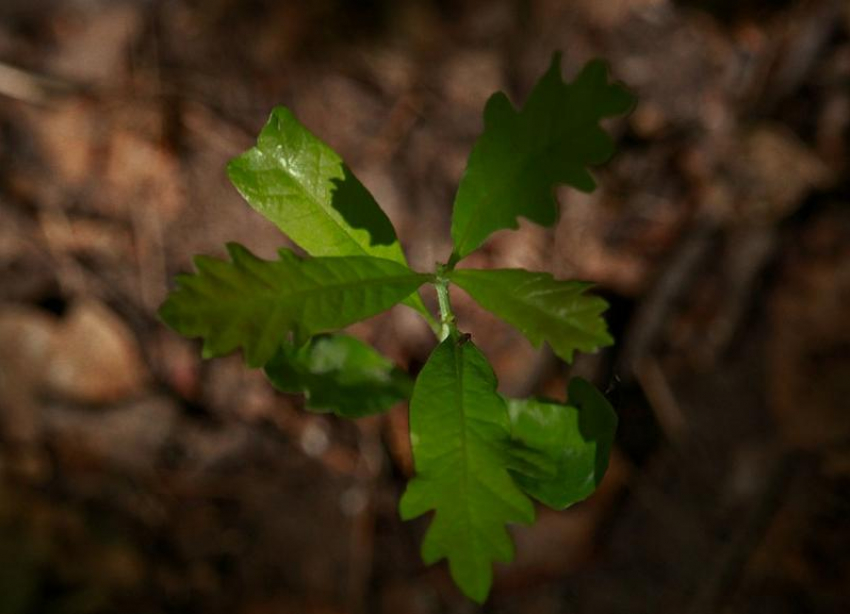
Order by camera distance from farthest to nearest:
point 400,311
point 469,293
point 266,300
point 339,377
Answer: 1. point 400,311
2. point 339,377
3. point 469,293
4. point 266,300

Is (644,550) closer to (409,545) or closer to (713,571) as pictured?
(713,571)

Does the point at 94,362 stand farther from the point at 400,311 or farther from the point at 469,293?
the point at 469,293

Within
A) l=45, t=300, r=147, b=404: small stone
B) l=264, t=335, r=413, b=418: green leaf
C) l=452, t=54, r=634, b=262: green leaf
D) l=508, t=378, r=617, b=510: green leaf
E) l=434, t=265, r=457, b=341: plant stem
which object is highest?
l=452, t=54, r=634, b=262: green leaf

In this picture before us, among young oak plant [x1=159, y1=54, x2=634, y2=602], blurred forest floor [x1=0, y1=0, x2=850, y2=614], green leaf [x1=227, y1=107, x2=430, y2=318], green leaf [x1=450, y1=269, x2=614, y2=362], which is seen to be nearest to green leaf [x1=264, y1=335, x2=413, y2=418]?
young oak plant [x1=159, y1=54, x2=634, y2=602]

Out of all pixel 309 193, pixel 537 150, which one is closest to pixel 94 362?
pixel 309 193

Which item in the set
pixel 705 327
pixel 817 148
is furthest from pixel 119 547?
pixel 817 148

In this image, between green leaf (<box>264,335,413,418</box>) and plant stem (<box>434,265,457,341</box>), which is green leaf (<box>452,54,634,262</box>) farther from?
green leaf (<box>264,335,413,418</box>)

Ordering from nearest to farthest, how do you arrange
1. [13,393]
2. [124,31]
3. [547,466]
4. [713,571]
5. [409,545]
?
1. [547,466]
2. [713,571]
3. [409,545]
4. [13,393]
5. [124,31]
